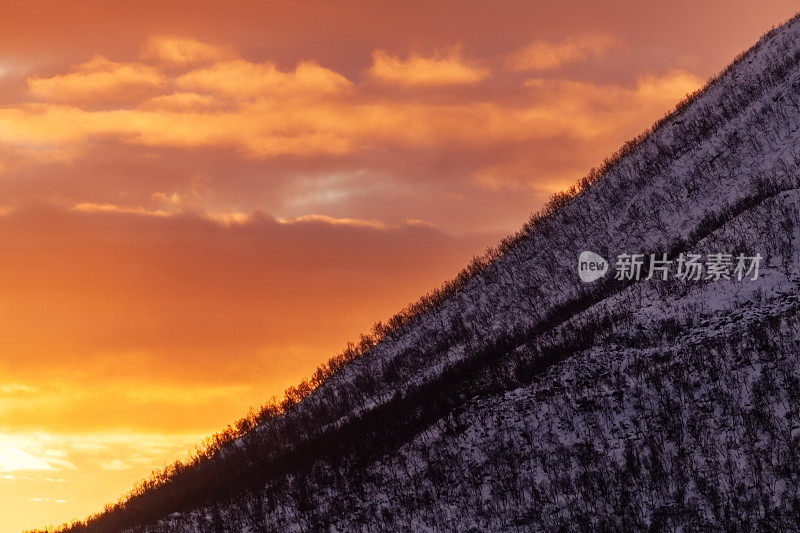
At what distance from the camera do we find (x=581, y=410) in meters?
19.9

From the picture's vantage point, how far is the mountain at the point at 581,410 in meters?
16.1

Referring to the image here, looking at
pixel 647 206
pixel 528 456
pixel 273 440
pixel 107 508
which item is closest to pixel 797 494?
pixel 528 456

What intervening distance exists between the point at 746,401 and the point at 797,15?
46.8 m

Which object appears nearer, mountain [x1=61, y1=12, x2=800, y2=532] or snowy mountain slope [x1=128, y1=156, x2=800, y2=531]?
snowy mountain slope [x1=128, y1=156, x2=800, y2=531]

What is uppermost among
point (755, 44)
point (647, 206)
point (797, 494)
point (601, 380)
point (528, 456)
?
point (755, 44)

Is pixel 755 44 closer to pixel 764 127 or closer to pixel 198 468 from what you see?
pixel 764 127

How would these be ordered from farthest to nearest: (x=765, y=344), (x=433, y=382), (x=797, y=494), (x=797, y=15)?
1. (x=797, y=15)
2. (x=433, y=382)
3. (x=765, y=344)
4. (x=797, y=494)

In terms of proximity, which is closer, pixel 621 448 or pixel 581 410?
pixel 621 448

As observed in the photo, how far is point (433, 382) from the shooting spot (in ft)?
92.5

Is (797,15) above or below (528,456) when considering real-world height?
above

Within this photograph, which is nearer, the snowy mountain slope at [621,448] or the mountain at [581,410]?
the snowy mountain slope at [621,448]

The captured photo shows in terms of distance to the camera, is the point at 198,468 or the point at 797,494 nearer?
the point at 797,494

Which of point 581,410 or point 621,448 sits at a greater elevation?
point 581,410

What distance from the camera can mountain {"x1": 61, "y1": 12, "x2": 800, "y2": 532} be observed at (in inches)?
634
